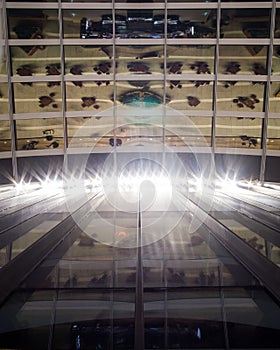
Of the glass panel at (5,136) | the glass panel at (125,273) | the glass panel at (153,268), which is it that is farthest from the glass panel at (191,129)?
the glass panel at (125,273)

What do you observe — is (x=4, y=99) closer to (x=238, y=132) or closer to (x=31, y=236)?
(x=238, y=132)

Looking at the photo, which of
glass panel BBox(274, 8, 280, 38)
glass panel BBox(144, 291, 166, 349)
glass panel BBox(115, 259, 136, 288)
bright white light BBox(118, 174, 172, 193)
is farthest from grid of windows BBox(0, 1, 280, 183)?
glass panel BBox(144, 291, 166, 349)

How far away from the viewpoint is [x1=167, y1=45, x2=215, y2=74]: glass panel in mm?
15359

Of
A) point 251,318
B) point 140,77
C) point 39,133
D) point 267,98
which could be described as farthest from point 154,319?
point 267,98

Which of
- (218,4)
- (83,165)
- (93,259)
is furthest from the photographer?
(83,165)

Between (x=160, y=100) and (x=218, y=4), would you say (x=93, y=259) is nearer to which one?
(x=160, y=100)

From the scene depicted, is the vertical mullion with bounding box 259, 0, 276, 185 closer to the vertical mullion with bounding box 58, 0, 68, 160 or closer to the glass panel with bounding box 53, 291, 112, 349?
the vertical mullion with bounding box 58, 0, 68, 160

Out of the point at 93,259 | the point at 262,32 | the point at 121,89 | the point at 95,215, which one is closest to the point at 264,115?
the point at 262,32

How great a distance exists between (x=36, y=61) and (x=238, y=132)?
1001cm

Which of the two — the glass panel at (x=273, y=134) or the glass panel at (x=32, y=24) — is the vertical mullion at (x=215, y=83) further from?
the glass panel at (x=32, y=24)

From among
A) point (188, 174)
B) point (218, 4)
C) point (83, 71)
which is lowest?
point (188, 174)

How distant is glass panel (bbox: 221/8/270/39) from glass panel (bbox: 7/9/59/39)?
7.56m

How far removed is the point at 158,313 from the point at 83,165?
14302mm

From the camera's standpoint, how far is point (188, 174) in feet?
55.0
